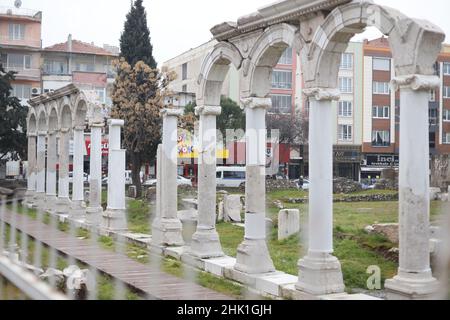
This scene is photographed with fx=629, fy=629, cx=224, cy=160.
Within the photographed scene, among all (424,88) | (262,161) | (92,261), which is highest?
(424,88)

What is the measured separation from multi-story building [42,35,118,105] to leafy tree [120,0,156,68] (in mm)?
11249

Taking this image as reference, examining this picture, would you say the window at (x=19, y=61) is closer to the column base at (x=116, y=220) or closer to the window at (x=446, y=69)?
the window at (x=446, y=69)

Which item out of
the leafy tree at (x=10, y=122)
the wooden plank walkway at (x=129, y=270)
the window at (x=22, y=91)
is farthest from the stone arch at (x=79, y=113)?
the window at (x=22, y=91)

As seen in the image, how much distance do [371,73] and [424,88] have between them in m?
42.1

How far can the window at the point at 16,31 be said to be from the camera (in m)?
46.1

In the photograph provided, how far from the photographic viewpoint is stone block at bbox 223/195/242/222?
20656 mm

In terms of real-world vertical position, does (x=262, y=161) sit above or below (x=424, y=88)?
below

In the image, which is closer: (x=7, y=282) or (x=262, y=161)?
(x=7, y=282)

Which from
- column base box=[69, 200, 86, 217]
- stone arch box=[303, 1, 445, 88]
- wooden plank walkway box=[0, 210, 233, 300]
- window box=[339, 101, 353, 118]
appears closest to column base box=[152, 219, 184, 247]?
wooden plank walkway box=[0, 210, 233, 300]

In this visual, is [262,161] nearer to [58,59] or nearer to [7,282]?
[7,282]

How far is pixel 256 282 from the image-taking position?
392 inches

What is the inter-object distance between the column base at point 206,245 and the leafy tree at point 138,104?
717 inches
